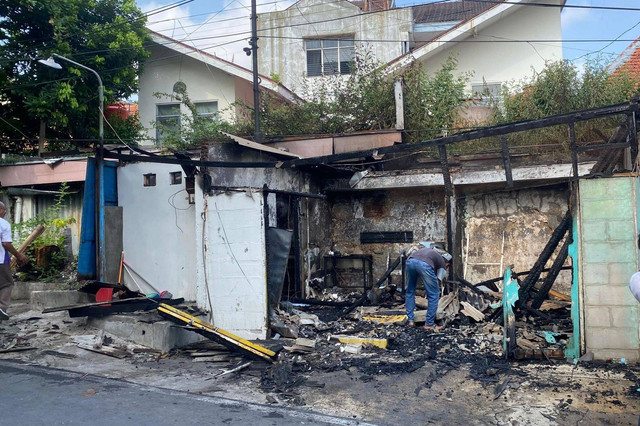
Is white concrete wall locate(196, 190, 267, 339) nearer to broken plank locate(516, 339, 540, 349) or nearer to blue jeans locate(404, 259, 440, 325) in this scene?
blue jeans locate(404, 259, 440, 325)

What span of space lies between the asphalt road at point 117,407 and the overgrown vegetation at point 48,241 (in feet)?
18.3

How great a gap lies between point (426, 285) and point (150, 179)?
589 centimetres

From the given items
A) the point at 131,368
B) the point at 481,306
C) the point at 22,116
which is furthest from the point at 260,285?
the point at 22,116

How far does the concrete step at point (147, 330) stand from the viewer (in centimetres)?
768

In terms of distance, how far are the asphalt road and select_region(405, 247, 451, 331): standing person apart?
4214mm

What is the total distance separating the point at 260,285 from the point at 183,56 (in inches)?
553

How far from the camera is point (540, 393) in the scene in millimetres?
5574

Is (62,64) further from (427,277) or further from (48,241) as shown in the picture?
(427,277)

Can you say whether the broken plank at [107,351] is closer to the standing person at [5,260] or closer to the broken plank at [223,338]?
the broken plank at [223,338]

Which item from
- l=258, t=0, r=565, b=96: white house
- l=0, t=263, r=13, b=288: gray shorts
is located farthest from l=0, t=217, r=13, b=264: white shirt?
l=258, t=0, r=565, b=96: white house

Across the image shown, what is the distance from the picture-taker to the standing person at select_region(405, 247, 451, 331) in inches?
346

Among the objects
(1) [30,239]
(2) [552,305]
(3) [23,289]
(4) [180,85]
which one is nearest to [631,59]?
(2) [552,305]

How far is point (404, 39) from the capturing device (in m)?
20.5

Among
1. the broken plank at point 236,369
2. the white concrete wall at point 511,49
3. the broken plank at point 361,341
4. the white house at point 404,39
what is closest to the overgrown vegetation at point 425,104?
the white house at point 404,39
